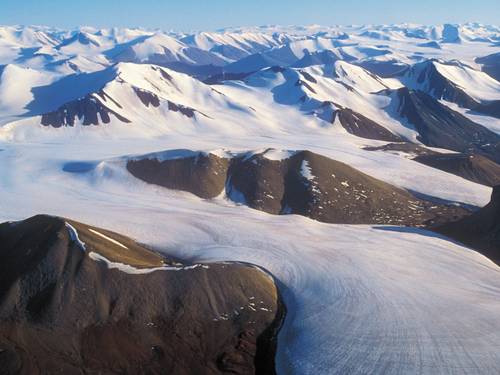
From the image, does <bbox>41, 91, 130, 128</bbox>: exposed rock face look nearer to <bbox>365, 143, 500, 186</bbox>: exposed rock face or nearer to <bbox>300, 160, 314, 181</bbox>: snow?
<bbox>300, 160, 314, 181</bbox>: snow

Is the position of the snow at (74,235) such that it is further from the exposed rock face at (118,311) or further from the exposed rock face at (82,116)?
the exposed rock face at (82,116)

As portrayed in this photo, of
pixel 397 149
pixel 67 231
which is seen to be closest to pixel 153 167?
pixel 67 231

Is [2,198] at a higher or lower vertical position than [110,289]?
lower

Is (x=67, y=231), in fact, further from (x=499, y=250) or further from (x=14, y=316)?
(x=499, y=250)

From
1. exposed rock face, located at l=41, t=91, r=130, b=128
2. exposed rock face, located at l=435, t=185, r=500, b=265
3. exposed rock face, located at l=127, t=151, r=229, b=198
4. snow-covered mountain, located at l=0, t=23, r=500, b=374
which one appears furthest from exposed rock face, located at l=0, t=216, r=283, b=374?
exposed rock face, located at l=41, t=91, r=130, b=128

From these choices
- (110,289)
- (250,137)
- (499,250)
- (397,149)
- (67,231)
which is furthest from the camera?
(250,137)

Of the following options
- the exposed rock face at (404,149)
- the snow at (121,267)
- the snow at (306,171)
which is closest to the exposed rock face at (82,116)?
the exposed rock face at (404,149)
